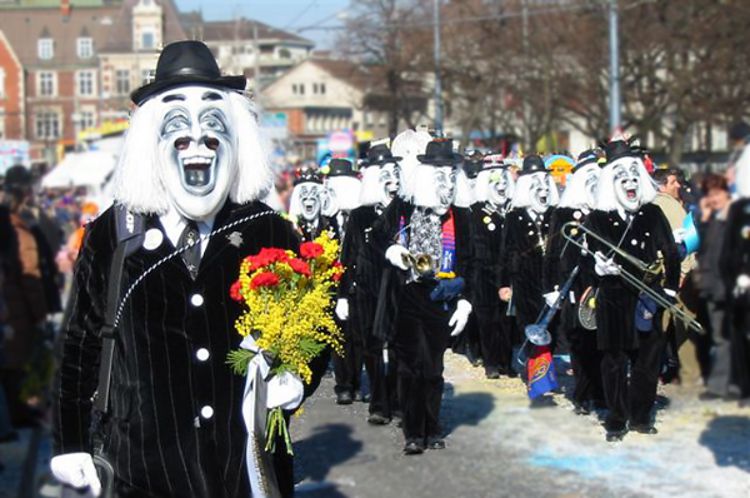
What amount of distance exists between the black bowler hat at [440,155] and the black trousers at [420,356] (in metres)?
0.69

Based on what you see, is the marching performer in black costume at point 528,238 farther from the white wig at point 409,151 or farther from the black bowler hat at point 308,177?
the black bowler hat at point 308,177

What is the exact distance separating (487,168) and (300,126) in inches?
1937

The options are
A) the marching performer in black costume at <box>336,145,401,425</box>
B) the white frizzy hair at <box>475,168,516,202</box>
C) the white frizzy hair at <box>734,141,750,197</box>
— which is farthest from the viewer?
the white frizzy hair at <box>475,168,516,202</box>

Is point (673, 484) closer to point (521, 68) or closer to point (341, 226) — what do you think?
point (341, 226)

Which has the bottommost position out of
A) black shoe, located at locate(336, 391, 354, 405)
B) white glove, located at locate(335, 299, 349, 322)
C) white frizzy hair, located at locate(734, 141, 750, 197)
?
black shoe, located at locate(336, 391, 354, 405)

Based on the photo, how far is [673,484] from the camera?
18.7ft

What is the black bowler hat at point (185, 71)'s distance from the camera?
405 centimetres

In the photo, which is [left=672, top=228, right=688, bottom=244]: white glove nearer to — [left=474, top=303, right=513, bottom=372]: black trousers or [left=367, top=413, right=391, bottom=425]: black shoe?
[left=474, top=303, right=513, bottom=372]: black trousers

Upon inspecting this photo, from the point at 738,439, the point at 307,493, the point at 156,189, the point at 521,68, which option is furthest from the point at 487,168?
the point at 521,68

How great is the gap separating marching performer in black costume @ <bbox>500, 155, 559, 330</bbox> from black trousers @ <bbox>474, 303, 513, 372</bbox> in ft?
0.43

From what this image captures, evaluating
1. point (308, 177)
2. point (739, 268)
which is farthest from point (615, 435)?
point (308, 177)

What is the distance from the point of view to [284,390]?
382 cm

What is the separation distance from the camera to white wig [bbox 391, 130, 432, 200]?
805cm

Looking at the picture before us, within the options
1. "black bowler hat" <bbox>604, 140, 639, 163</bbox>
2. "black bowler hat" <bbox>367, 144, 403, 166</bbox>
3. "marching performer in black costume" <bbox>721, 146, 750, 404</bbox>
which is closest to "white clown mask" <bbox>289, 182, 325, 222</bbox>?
"black bowler hat" <bbox>367, 144, 403, 166</bbox>
